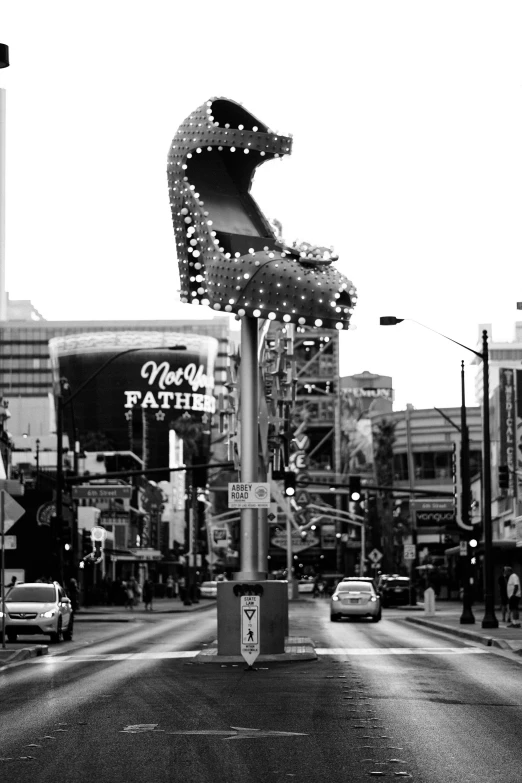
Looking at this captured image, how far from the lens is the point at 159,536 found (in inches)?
4904

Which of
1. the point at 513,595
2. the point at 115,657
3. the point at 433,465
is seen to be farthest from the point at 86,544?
the point at 433,465

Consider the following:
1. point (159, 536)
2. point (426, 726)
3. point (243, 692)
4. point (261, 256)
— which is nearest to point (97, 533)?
point (261, 256)

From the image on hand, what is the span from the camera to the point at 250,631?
24.0 meters

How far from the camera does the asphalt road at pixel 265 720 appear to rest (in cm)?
1134

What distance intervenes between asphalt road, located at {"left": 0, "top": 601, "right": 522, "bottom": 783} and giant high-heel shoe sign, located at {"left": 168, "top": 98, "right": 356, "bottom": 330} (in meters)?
6.73

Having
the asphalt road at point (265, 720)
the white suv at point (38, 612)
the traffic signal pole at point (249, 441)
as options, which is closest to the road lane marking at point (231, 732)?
the asphalt road at point (265, 720)

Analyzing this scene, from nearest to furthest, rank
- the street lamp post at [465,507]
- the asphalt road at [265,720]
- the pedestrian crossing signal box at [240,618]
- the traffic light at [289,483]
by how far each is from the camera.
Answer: the asphalt road at [265,720] → the pedestrian crossing signal box at [240,618] → the street lamp post at [465,507] → the traffic light at [289,483]

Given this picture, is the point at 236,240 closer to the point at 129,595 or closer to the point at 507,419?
the point at 507,419

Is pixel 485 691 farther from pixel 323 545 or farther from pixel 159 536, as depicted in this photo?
pixel 323 545

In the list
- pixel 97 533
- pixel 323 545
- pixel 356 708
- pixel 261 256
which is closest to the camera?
pixel 356 708

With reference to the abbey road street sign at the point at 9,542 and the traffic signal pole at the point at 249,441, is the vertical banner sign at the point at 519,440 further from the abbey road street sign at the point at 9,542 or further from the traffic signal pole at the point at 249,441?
the traffic signal pole at the point at 249,441

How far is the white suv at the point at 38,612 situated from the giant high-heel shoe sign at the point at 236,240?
34.2 feet

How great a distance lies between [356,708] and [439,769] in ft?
17.1

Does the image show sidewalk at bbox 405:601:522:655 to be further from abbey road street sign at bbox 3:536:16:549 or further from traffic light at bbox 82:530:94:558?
traffic light at bbox 82:530:94:558
